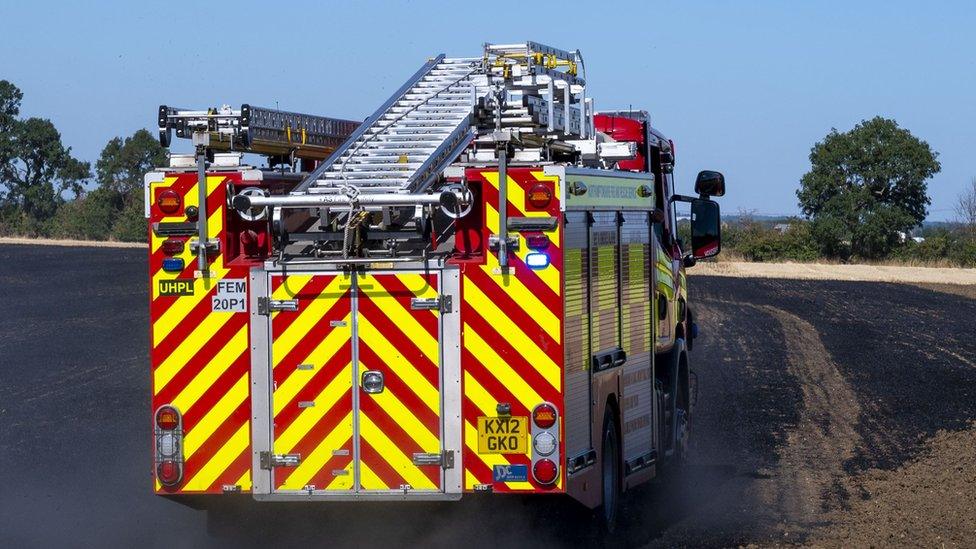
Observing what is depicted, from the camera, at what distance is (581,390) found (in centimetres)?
881

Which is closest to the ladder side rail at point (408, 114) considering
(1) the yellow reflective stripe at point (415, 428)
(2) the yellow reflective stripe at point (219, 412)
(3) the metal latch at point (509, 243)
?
(3) the metal latch at point (509, 243)

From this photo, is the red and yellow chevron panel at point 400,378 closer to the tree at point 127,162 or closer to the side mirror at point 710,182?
the side mirror at point 710,182

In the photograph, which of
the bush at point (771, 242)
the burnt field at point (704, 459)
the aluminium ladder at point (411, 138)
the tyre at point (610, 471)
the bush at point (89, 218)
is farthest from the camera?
the bush at point (89, 218)

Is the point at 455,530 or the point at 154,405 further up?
the point at 154,405

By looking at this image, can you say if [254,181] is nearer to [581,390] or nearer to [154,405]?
[154,405]

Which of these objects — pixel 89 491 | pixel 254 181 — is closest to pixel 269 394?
pixel 254 181

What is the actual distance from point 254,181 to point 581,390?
7.09ft

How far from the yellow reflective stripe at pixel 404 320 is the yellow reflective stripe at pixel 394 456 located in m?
0.49

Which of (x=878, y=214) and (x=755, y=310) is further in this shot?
(x=878, y=214)

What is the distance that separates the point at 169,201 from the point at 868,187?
3027 inches

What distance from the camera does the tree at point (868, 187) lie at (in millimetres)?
80875

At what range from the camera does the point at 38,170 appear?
9488 centimetres

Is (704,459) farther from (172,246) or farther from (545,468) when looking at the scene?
(172,246)

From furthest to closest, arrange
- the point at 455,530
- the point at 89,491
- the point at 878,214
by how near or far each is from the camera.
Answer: the point at 878,214 → the point at 89,491 → the point at 455,530
